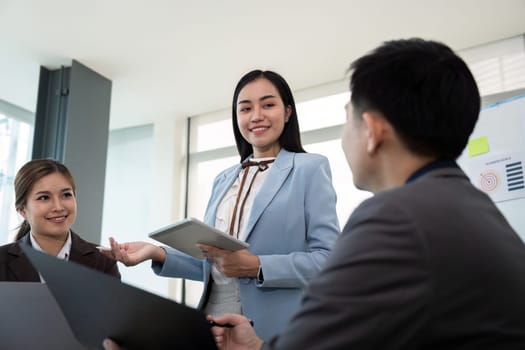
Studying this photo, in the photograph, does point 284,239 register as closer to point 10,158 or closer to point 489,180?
point 489,180

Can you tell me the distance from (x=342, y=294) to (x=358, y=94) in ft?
1.20

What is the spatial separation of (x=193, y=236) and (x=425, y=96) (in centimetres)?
74

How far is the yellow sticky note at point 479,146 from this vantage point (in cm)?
237

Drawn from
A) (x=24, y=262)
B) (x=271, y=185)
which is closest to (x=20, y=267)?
(x=24, y=262)

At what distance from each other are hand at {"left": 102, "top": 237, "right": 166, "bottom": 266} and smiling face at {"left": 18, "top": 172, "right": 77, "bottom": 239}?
694 millimetres

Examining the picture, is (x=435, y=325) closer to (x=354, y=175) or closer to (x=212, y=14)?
(x=354, y=175)

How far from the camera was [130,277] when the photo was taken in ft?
16.0

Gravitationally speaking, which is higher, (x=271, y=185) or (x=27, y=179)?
(x=27, y=179)

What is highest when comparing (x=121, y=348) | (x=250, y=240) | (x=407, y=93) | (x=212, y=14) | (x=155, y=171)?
(x=212, y=14)

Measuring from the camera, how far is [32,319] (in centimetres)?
113

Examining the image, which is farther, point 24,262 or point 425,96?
point 24,262

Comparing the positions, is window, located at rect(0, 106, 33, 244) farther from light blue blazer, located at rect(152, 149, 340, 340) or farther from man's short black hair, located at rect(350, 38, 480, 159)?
man's short black hair, located at rect(350, 38, 480, 159)

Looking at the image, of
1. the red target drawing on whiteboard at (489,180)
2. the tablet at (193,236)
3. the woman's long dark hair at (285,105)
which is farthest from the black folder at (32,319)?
the red target drawing on whiteboard at (489,180)

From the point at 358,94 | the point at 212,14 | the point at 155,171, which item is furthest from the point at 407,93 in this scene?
the point at 155,171
